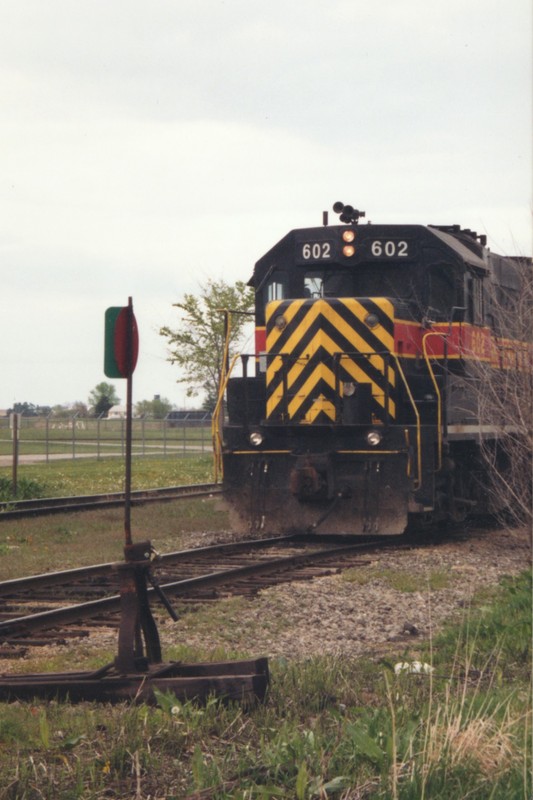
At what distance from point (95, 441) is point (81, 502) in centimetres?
3852

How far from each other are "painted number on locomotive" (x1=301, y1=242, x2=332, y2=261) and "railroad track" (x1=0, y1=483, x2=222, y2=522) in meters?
4.96

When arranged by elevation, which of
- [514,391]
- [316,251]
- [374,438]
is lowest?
[374,438]

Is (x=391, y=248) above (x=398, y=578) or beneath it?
above

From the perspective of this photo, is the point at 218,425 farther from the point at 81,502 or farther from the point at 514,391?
the point at 81,502

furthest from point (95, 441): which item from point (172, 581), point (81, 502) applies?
point (172, 581)

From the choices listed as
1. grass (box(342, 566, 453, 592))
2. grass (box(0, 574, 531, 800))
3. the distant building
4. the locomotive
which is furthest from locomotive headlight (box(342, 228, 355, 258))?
the distant building

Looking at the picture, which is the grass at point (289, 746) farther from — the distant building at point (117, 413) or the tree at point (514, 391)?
the distant building at point (117, 413)

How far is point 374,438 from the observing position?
1215 cm

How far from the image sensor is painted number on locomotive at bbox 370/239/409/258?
42.4 ft

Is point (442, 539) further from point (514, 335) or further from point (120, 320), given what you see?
point (120, 320)

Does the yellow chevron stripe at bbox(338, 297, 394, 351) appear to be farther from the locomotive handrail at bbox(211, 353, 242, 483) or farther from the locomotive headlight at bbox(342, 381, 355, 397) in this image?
the locomotive handrail at bbox(211, 353, 242, 483)

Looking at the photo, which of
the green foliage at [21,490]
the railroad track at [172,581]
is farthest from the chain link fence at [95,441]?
the railroad track at [172,581]

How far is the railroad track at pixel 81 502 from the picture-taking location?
16.4 meters

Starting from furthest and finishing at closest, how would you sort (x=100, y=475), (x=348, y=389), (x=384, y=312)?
(x=100, y=475)
(x=348, y=389)
(x=384, y=312)
